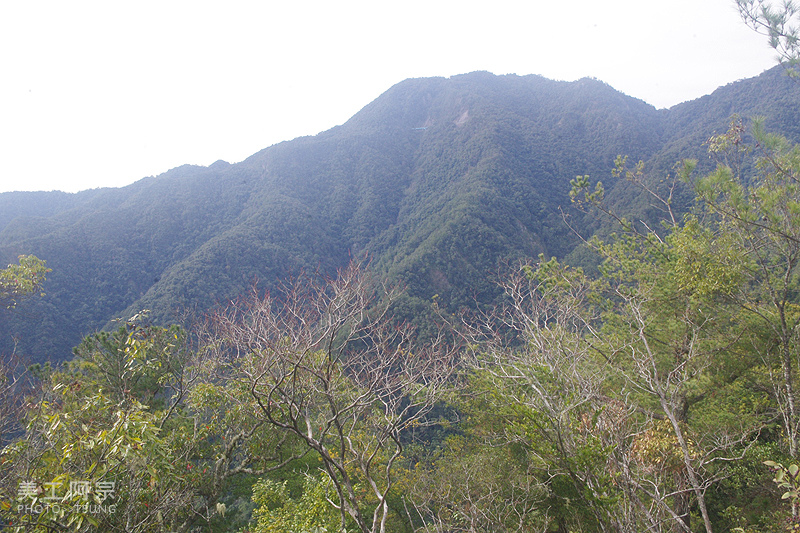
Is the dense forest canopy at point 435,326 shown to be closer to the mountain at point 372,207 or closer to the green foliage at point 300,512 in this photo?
the green foliage at point 300,512

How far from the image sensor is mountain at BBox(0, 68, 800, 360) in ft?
128

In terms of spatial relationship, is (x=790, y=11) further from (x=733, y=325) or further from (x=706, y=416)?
(x=706, y=416)

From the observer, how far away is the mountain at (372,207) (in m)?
39.0

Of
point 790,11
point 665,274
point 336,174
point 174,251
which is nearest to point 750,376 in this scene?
point 665,274

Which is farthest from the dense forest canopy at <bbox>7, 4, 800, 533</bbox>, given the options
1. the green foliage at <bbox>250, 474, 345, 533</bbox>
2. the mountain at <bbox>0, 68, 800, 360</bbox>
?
the mountain at <bbox>0, 68, 800, 360</bbox>

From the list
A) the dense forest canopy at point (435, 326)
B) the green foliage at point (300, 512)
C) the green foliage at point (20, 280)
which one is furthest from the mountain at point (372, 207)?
the green foliage at point (20, 280)

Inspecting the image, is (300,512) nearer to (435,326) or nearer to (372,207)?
(435,326)

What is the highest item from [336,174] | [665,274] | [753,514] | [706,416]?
[336,174]

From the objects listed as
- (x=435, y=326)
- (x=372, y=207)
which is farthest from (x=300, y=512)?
(x=372, y=207)

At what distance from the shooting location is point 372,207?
73.1m

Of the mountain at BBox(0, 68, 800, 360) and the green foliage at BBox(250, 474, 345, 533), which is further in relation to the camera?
the mountain at BBox(0, 68, 800, 360)

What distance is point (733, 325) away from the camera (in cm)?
894

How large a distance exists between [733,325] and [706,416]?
235 centimetres

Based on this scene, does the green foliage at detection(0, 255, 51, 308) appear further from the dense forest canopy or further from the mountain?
the mountain
